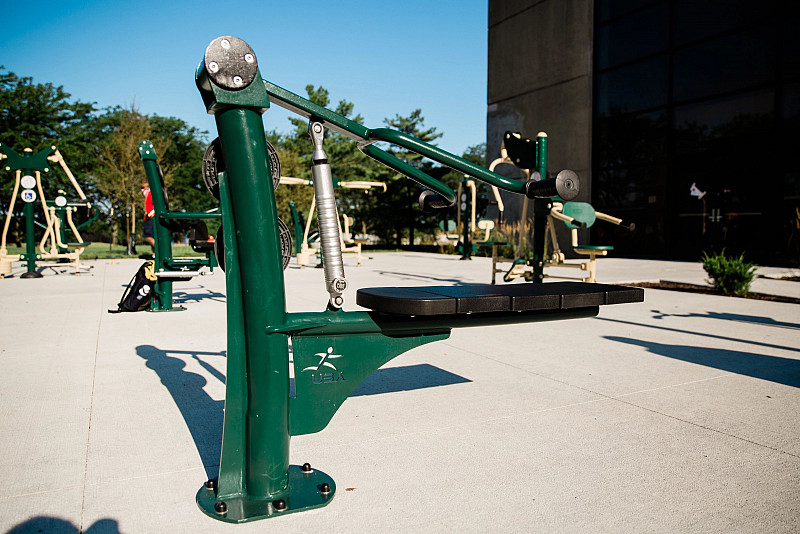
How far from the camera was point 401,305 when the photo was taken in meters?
2.03

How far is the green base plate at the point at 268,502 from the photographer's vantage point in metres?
1.95

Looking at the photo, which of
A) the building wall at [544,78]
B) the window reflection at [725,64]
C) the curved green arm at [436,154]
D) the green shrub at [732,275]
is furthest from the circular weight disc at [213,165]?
the building wall at [544,78]

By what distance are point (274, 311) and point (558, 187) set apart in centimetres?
108

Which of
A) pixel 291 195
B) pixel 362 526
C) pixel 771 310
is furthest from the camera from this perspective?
pixel 291 195

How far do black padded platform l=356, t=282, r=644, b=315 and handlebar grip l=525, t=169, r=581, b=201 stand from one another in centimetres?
41

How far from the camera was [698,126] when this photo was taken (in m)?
→ 15.9

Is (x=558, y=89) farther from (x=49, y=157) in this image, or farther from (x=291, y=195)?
(x=49, y=157)

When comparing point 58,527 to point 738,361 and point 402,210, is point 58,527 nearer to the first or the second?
point 738,361

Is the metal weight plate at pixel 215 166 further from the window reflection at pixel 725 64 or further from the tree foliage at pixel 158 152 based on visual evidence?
the tree foliage at pixel 158 152

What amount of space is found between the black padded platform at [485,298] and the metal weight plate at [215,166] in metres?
0.57

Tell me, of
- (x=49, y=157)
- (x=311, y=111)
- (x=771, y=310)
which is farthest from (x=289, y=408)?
(x=49, y=157)

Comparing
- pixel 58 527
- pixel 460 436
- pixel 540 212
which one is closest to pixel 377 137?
pixel 460 436

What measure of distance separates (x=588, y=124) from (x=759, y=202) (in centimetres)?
586

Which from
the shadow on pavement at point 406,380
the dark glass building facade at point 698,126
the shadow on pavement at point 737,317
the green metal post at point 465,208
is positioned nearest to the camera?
the shadow on pavement at point 406,380
